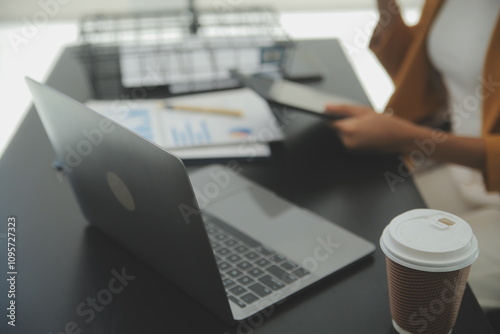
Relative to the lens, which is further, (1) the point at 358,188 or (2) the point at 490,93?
(2) the point at 490,93

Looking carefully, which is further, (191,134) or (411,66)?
(411,66)

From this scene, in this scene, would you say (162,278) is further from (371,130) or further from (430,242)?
(371,130)

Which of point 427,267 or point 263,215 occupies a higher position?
point 427,267

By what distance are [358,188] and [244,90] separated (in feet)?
1.46

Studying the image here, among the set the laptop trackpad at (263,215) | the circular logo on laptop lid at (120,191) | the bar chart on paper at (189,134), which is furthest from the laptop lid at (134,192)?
the bar chart on paper at (189,134)

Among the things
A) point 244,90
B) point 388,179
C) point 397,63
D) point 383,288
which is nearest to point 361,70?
point 397,63

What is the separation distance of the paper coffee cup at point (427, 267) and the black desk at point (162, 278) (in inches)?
2.0

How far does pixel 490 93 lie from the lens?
1234mm

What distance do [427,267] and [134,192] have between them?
363 millimetres

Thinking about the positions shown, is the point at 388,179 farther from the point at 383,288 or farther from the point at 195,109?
the point at 195,109

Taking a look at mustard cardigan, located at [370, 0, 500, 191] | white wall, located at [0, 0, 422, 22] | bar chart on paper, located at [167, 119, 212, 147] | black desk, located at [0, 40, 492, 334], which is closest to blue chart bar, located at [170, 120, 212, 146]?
bar chart on paper, located at [167, 119, 212, 147]

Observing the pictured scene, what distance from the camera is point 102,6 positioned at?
375 centimetres

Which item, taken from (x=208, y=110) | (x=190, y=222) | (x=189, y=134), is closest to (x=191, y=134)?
(x=189, y=134)

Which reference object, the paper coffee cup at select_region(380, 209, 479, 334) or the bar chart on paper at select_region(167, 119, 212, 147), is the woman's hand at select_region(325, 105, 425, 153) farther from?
the paper coffee cup at select_region(380, 209, 479, 334)
